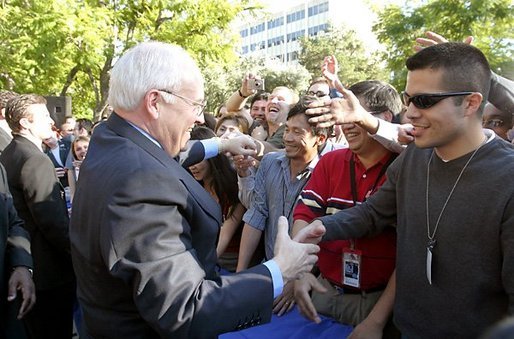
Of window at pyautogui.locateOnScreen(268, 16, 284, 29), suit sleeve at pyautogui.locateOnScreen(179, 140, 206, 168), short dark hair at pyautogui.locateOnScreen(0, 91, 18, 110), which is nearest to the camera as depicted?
suit sleeve at pyautogui.locateOnScreen(179, 140, 206, 168)

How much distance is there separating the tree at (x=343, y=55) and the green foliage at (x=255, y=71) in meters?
6.31

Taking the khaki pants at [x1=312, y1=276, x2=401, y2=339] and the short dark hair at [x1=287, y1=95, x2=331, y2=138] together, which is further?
the short dark hair at [x1=287, y1=95, x2=331, y2=138]

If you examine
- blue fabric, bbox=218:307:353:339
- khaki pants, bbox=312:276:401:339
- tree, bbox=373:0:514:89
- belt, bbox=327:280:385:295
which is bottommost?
blue fabric, bbox=218:307:353:339

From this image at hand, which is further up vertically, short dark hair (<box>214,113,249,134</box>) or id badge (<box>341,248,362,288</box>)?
short dark hair (<box>214,113,249,134</box>)

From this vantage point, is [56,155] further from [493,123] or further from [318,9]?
[318,9]

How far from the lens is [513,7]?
9805 millimetres

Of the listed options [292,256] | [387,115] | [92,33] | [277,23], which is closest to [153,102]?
[292,256]

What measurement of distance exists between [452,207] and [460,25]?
981 cm

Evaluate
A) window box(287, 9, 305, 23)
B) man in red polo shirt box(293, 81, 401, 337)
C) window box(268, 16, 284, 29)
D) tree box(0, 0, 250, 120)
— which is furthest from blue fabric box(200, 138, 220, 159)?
window box(268, 16, 284, 29)

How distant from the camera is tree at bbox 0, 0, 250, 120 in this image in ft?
38.3

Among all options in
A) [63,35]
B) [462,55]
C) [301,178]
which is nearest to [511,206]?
[462,55]

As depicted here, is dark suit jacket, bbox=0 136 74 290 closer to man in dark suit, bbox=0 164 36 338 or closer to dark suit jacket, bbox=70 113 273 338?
man in dark suit, bbox=0 164 36 338

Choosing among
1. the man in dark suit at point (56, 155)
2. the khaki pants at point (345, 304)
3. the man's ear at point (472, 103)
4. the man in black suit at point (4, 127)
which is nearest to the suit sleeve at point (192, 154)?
the khaki pants at point (345, 304)

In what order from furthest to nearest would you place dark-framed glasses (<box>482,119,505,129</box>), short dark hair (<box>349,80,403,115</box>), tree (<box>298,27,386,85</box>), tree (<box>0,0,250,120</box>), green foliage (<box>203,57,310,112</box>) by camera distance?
tree (<box>298,27,386,85</box>) < green foliage (<box>203,57,310,112</box>) < tree (<box>0,0,250,120</box>) < dark-framed glasses (<box>482,119,505,129</box>) < short dark hair (<box>349,80,403,115</box>)
